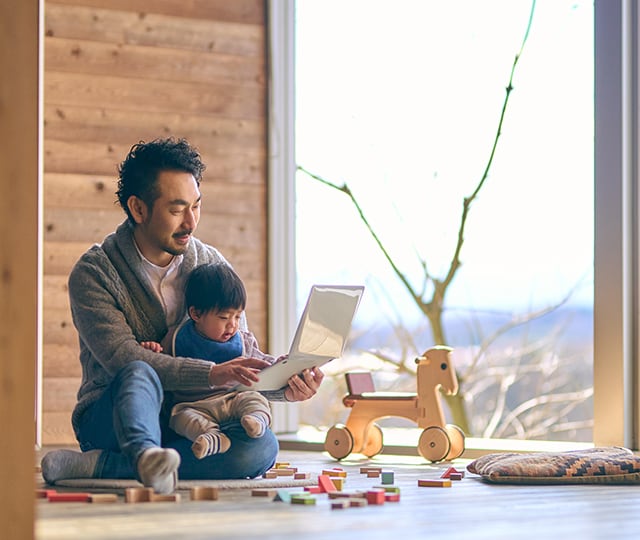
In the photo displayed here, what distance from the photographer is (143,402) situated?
227cm

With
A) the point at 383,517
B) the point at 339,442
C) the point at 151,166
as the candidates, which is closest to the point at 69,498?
the point at 383,517

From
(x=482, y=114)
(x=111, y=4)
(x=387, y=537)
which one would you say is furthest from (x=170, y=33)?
(x=387, y=537)

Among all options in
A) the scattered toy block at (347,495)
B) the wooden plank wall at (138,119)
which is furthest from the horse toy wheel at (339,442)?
the scattered toy block at (347,495)

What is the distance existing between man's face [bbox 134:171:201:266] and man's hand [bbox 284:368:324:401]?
1.47 feet

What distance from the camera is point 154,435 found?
2.24m

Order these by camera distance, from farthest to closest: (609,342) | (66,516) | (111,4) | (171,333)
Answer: (111,4), (609,342), (171,333), (66,516)

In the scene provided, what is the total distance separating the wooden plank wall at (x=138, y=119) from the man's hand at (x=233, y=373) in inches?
76.1

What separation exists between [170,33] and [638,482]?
2760 mm

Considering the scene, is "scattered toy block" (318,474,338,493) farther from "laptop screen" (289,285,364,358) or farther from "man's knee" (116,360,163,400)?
"man's knee" (116,360,163,400)

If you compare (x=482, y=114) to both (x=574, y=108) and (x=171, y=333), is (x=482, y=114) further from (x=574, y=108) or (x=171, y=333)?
(x=171, y=333)

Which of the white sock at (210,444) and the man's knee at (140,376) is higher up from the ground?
the man's knee at (140,376)

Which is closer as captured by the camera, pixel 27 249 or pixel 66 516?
pixel 27 249

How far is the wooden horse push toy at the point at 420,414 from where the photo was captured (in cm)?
344

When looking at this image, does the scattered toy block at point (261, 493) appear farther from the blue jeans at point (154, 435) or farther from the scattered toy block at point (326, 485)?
the blue jeans at point (154, 435)
